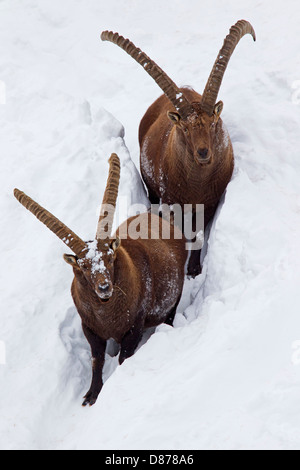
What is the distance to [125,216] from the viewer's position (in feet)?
29.6

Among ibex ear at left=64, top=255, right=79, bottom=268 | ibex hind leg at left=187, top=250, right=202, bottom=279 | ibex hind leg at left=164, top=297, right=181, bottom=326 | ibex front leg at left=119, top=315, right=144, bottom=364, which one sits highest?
ibex hind leg at left=187, top=250, right=202, bottom=279

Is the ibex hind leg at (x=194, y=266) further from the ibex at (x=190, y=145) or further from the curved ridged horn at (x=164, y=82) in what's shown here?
the curved ridged horn at (x=164, y=82)

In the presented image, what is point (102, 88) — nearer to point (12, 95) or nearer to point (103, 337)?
point (12, 95)

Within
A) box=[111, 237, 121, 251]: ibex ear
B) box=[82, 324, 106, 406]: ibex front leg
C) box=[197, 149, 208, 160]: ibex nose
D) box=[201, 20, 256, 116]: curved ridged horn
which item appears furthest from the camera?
box=[201, 20, 256, 116]: curved ridged horn

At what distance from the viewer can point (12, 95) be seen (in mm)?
11555

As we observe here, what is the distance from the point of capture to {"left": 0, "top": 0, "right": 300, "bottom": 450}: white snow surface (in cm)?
572

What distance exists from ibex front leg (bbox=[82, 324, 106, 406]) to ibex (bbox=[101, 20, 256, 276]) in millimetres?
2135

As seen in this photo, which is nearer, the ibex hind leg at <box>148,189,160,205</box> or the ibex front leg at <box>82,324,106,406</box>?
the ibex front leg at <box>82,324,106,406</box>

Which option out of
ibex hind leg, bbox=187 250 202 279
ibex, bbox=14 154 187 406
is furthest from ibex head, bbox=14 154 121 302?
ibex hind leg, bbox=187 250 202 279

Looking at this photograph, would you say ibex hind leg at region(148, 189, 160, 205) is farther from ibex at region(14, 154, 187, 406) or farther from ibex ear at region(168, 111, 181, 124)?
ibex ear at region(168, 111, 181, 124)

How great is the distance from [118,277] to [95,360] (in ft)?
3.82

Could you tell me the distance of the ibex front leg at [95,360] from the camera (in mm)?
7055

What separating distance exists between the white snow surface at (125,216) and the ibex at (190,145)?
0.32 meters

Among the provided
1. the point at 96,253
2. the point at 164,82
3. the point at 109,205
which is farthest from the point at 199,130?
the point at 96,253
